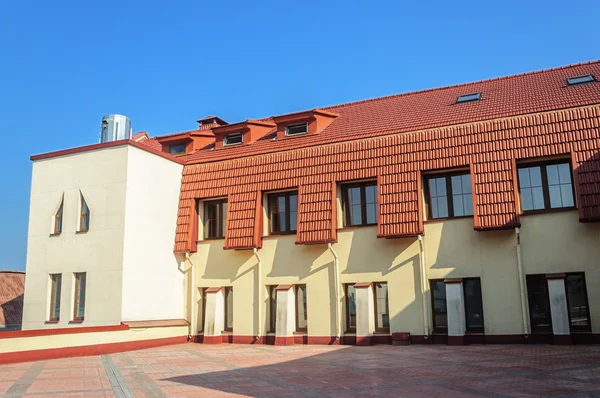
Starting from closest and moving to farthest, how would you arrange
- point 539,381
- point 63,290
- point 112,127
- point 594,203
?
point 539,381 < point 594,203 < point 63,290 < point 112,127

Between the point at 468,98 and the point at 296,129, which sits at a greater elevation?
the point at 468,98

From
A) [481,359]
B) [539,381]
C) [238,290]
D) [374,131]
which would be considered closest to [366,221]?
[374,131]

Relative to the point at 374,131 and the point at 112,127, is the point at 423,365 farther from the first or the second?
the point at 112,127

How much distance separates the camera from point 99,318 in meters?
17.7

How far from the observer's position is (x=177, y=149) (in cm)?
2373

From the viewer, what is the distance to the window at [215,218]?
808 inches

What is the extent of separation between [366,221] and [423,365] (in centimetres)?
699

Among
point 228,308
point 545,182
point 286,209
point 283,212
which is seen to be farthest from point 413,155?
point 228,308

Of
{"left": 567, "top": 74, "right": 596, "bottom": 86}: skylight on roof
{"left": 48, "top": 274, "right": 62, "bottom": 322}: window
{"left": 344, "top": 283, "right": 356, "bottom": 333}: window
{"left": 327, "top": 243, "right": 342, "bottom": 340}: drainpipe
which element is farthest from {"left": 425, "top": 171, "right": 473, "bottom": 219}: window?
{"left": 48, "top": 274, "right": 62, "bottom": 322}: window

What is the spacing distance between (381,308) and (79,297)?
10.3 meters

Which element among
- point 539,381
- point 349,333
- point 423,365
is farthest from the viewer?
point 349,333

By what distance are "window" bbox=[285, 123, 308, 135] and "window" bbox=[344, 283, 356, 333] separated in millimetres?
6584

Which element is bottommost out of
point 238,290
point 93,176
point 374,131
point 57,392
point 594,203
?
point 57,392

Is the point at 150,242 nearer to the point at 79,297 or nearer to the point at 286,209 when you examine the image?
the point at 79,297
